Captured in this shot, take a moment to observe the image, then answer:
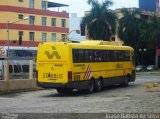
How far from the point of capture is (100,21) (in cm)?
8819

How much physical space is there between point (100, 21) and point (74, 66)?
203ft

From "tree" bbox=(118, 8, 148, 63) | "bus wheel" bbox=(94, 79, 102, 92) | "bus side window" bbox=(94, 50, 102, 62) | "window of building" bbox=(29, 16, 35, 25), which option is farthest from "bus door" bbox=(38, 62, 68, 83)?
"tree" bbox=(118, 8, 148, 63)

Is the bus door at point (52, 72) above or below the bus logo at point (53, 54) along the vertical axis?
below

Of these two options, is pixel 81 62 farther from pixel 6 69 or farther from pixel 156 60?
pixel 156 60

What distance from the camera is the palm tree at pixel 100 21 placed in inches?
3462

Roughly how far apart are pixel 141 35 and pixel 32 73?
205 feet

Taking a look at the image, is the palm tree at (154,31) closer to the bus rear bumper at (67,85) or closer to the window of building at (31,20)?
the window of building at (31,20)

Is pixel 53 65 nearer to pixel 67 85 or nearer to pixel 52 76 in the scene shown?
pixel 52 76

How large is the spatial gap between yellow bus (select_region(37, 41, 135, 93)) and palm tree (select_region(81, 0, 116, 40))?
55799 mm

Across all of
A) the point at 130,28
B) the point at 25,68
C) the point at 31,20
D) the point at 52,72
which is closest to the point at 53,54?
the point at 52,72

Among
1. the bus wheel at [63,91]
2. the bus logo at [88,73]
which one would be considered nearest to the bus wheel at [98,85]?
the bus logo at [88,73]

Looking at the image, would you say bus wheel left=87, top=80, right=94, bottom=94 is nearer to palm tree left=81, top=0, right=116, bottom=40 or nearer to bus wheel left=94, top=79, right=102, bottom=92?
bus wheel left=94, top=79, right=102, bottom=92

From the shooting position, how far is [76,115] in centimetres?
1548

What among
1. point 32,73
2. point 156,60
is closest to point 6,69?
point 32,73
